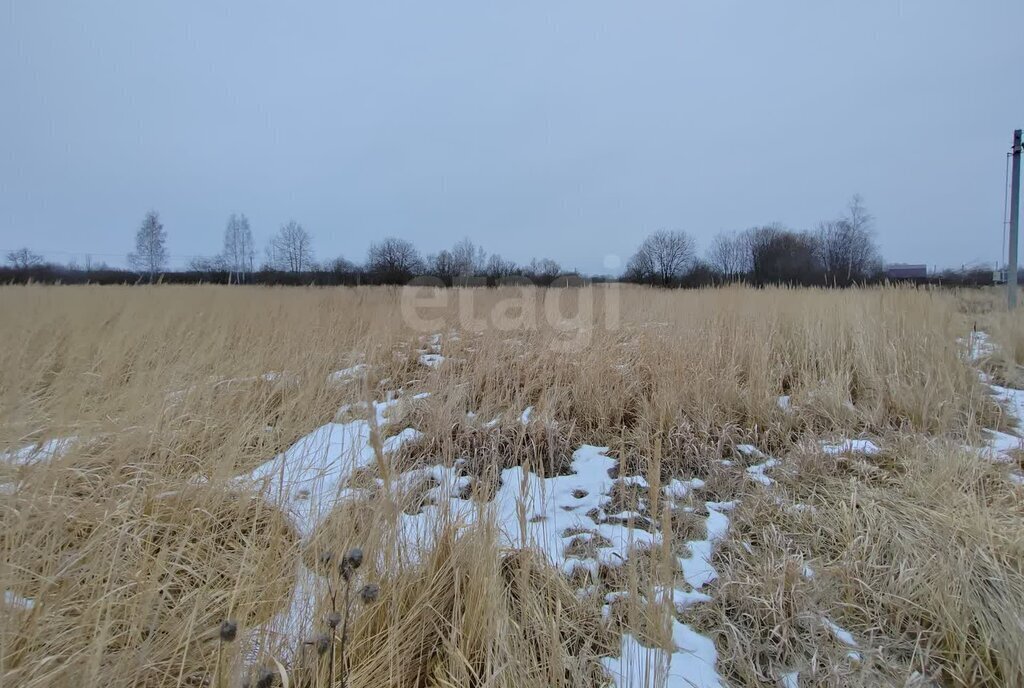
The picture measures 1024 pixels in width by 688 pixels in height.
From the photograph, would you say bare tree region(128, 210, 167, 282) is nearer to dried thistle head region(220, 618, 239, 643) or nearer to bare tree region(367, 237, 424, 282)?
bare tree region(367, 237, 424, 282)

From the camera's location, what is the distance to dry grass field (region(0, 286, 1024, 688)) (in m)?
1.09

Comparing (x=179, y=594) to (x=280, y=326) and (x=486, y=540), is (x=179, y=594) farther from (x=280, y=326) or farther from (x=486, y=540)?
(x=280, y=326)

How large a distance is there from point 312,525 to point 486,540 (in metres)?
0.66

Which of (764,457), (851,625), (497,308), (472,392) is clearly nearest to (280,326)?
(472,392)

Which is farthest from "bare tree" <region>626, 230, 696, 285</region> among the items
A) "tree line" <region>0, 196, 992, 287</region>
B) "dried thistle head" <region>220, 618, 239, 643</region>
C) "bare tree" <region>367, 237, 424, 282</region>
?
"dried thistle head" <region>220, 618, 239, 643</region>

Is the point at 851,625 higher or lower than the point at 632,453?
lower

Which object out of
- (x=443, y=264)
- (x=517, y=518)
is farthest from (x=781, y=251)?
(x=517, y=518)

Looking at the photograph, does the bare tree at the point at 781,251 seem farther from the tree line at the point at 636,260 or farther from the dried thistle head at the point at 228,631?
the dried thistle head at the point at 228,631

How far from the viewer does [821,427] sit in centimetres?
265

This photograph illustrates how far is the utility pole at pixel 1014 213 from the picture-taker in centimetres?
593

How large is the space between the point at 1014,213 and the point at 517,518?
9165mm

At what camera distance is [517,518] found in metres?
1.78

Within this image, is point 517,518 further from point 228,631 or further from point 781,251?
point 781,251

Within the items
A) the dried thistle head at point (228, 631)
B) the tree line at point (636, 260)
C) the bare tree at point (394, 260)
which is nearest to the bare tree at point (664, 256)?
the tree line at point (636, 260)
